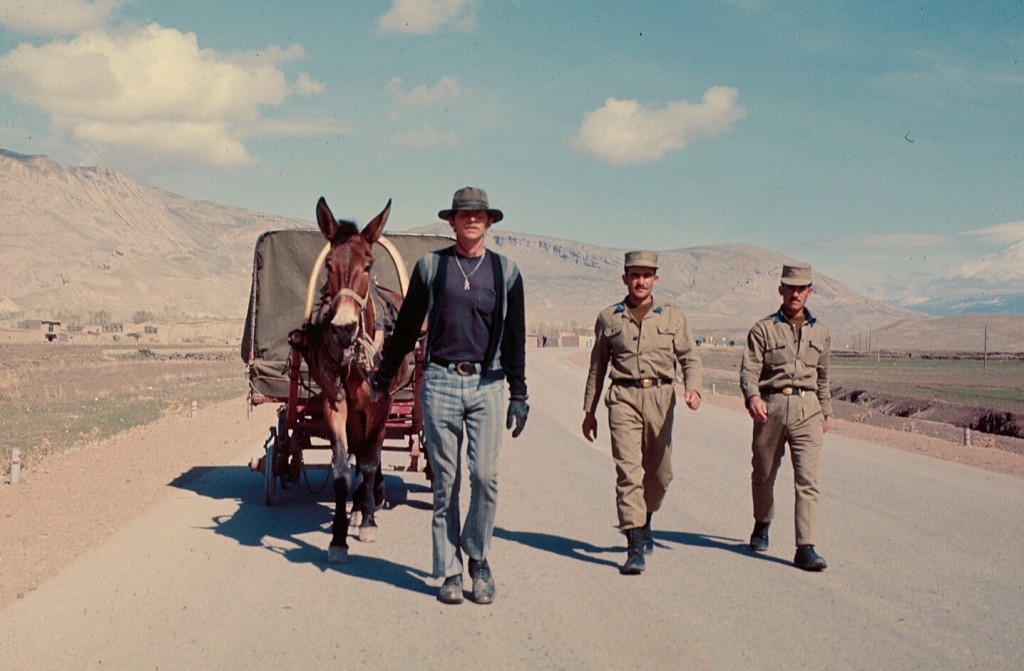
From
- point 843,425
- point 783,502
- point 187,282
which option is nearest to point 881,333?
point 187,282

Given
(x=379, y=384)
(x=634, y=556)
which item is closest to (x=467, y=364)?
(x=379, y=384)

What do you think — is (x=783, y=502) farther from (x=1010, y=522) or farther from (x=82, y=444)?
(x=82, y=444)

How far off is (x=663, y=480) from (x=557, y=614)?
1870 mm

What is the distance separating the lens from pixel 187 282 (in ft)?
639

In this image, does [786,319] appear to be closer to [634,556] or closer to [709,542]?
[709,542]

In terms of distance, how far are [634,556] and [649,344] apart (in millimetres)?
1549

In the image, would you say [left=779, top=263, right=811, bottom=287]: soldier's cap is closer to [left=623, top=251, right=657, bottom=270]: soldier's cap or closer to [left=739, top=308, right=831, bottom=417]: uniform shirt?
[left=739, top=308, right=831, bottom=417]: uniform shirt

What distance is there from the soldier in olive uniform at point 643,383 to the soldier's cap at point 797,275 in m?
0.93

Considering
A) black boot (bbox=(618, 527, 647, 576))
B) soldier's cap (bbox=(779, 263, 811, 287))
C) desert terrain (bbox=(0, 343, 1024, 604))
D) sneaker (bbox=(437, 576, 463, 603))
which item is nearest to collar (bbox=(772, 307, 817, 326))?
soldier's cap (bbox=(779, 263, 811, 287))

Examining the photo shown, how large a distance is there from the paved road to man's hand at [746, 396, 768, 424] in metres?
1.09

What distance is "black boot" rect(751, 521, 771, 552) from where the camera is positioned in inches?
339

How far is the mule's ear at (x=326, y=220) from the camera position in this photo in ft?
27.7

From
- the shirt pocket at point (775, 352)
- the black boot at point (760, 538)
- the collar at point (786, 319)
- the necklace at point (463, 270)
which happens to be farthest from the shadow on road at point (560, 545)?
the necklace at point (463, 270)

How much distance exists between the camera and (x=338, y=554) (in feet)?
26.6
